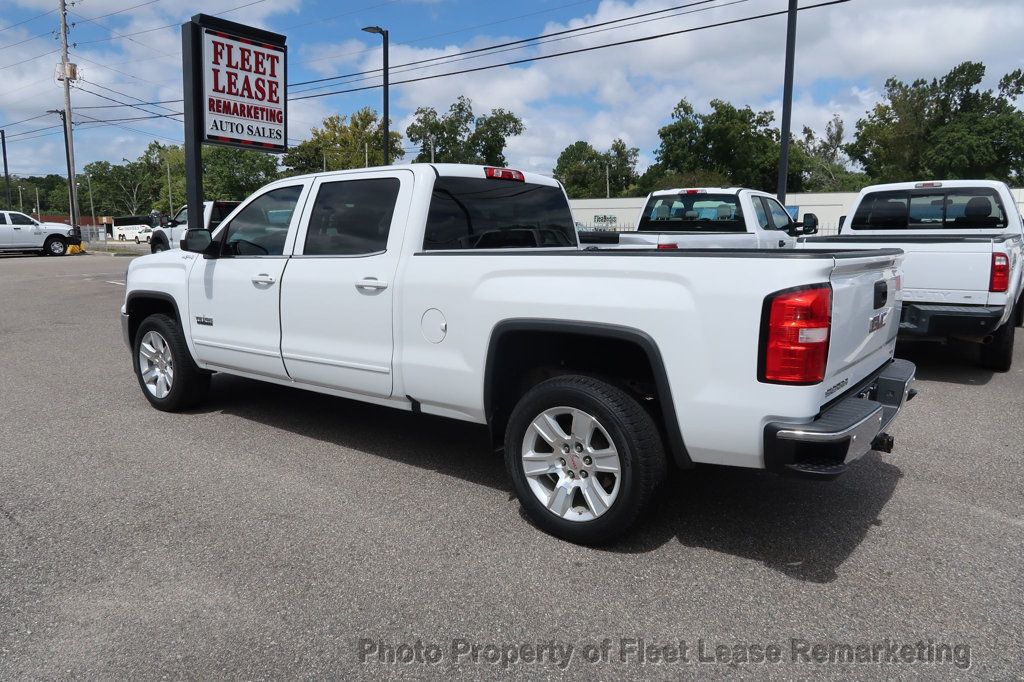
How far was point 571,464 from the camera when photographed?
3.65m

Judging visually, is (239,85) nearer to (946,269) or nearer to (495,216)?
(495,216)

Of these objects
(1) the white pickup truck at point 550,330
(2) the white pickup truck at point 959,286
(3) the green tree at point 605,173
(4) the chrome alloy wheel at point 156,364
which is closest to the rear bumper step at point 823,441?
(1) the white pickup truck at point 550,330

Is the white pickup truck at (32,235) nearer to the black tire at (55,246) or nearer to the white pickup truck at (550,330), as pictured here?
the black tire at (55,246)

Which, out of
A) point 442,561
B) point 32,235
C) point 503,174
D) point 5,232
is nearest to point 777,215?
point 503,174

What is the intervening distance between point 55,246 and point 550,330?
3287cm

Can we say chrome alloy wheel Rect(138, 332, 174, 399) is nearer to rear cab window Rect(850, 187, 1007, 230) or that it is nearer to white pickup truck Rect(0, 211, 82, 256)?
rear cab window Rect(850, 187, 1007, 230)

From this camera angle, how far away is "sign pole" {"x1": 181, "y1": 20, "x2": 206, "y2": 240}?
9891mm

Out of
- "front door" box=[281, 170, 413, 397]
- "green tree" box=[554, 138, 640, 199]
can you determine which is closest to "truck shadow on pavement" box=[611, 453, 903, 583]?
"front door" box=[281, 170, 413, 397]

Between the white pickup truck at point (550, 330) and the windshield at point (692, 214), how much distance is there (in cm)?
543

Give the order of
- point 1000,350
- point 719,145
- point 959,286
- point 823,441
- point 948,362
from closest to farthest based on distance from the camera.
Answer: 1. point 823,441
2. point 959,286
3. point 1000,350
4. point 948,362
5. point 719,145

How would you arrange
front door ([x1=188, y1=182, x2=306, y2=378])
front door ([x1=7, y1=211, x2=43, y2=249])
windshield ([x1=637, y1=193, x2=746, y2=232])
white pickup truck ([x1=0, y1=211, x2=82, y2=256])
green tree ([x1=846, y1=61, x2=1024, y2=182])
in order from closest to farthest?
front door ([x1=188, y1=182, x2=306, y2=378]), windshield ([x1=637, y1=193, x2=746, y2=232]), white pickup truck ([x1=0, y1=211, x2=82, y2=256]), front door ([x1=7, y1=211, x2=43, y2=249]), green tree ([x1=846, y1=61, x2=1024, y2=182])

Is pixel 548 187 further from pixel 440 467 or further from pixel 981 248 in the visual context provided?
pixel 981 248

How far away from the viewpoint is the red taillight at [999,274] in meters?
6.61

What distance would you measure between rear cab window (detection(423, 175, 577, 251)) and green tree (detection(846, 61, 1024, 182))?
59932 mm
